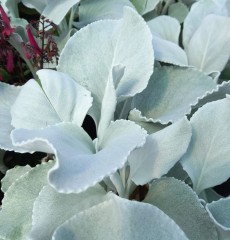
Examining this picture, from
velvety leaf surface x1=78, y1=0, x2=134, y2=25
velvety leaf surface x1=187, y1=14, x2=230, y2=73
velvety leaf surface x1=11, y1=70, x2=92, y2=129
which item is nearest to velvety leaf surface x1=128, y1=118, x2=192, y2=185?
velvety leaf surface x1=11, y1=70, x2=92, y2=129

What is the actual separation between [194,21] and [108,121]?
31 cm

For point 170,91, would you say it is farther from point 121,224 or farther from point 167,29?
point 121,224

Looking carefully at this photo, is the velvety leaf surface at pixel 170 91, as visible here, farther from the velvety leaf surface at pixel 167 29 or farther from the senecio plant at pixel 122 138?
the velvety leaf surface at pixel 167 29

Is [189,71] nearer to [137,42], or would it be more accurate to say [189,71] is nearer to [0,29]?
[137,42]

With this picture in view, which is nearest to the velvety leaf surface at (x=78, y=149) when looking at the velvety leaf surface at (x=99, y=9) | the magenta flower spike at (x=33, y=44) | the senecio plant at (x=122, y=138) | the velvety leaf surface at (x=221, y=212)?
the senecio plant at (x=122, y=138)

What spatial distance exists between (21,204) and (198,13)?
45 cm

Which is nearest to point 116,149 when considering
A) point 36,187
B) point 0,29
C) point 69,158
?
point 69,158

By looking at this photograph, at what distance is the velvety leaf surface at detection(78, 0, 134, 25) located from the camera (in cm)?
90

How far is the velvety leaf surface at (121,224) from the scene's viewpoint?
47 cm

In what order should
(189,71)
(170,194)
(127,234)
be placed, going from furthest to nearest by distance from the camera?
1. (189,71)
2. (170,194)
3. (127,234)

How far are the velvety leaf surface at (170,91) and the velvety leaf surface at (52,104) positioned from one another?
4.4 inches

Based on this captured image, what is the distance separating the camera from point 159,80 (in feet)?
2.42

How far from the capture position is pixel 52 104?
0.65 m

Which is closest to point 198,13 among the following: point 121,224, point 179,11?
point 179,11
